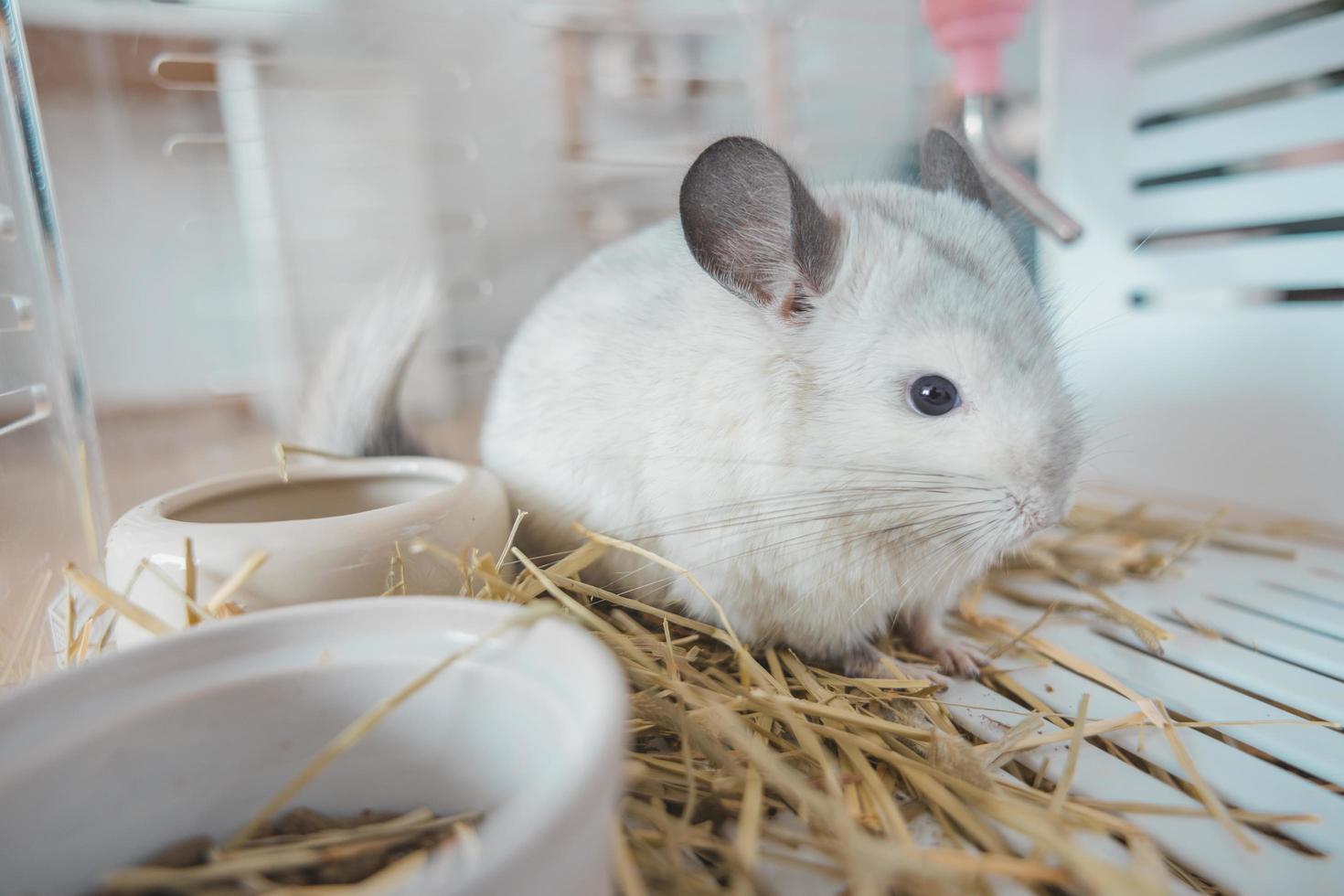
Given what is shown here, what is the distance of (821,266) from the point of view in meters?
0.84

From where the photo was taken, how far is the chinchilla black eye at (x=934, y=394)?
2.63ft

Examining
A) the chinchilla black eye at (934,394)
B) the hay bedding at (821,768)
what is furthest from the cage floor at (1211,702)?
the chinchilla black eye at (934,394)

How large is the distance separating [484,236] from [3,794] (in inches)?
78.1

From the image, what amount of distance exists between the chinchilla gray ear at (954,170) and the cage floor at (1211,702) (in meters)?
0.53

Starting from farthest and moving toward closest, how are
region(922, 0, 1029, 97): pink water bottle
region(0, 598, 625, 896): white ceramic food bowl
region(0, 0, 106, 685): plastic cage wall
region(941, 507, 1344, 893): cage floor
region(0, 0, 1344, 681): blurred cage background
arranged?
region(922, 0, 1029, 97): pink water bottle, region(0, 0, 1344, 681): blurred cage background, region(0, 0, 106, 685): plastic cage wall, region(941, 507, 1344, 893): cage floor, region(0, 598, 625, 896): white ceramic food bowl

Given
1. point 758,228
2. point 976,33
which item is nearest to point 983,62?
point 976,33

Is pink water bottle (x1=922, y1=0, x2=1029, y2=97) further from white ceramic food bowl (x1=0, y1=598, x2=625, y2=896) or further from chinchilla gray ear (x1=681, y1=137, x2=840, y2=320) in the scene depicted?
white ceramic food bowl (x1=0, y1=598, x2=625, y2=896)

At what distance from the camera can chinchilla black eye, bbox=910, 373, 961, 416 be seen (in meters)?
0.80

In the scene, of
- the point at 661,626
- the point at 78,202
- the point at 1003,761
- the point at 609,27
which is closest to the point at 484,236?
the point at 609,27

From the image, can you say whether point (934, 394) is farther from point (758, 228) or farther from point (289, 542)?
point (289, 542)

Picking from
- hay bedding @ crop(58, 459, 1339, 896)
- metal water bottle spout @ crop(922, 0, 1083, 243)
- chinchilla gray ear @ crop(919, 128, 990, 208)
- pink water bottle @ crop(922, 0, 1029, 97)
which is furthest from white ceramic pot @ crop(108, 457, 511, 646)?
pink water bottle @ crop(922, 0, 1029, 97)

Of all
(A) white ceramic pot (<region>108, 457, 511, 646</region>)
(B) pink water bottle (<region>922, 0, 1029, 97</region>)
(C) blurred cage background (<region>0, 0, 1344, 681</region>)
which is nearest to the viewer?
(A) white ceramic pot (<region>108, 457, 511, 646</region>)

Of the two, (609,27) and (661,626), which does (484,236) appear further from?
(661,626)

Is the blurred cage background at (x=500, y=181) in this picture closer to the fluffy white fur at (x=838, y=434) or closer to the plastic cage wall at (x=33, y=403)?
the plastic cage wall at (x=33, y=403)
